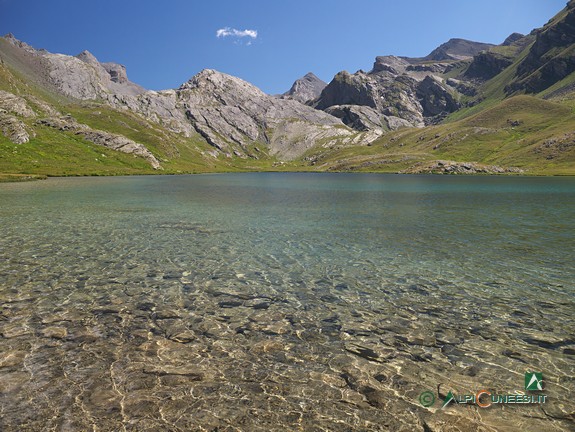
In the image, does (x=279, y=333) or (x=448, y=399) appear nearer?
(x=448, y=399)

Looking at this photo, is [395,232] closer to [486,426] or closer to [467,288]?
[467,288]

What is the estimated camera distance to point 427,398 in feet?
35.4

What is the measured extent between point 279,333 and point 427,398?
6340mm

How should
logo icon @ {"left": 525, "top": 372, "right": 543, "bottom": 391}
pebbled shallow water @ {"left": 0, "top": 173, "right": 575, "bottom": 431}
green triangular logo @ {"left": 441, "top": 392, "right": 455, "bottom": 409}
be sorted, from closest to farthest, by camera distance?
pebbled shallow water @ {"left": 0, "top": 173, "right": 575, "bottom": 431}
green triangular logo @ {"left": 441, "top": 392, "right": 455, "bottom": 409}
logo icon @ {"left": 525, "top": 372, "right": 543, "bottom": 391}

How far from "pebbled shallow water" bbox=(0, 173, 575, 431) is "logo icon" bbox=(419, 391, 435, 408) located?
21 centimetres

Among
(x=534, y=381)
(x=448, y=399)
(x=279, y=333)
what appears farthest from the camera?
(x=279, y=333)

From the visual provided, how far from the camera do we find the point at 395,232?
38.6 meters

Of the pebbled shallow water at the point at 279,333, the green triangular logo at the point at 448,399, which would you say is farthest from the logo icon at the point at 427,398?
the green triangular logo at the point at 448,399

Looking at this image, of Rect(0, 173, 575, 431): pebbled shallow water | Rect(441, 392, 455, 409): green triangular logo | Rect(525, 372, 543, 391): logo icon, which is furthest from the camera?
Rect(525, 372, 543, 391): logo icon

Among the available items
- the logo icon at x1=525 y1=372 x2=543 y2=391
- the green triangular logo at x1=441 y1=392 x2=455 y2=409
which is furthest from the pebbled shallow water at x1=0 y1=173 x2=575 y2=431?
the logo icon at x1=525 y1=372 x2=543 y2=391

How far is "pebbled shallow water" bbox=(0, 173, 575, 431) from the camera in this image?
10.0 m

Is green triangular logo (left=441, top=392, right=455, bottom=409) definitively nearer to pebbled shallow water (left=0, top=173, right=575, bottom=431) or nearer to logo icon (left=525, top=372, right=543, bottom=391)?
pebbled shallow water (left=0, top=173, right=575, bottom=431)

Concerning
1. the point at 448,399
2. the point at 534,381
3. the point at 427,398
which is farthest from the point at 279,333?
the point at 534,381

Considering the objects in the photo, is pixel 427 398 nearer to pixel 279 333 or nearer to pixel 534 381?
pixel 534 381
